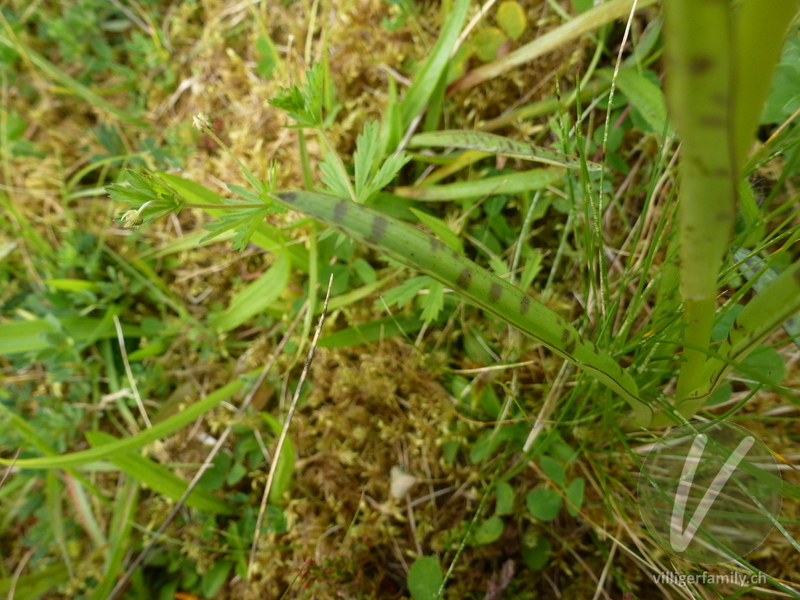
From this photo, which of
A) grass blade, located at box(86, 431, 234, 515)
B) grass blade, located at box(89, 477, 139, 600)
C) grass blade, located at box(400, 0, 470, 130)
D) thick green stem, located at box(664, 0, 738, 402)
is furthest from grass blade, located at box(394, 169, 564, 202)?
grass blade, located at box(89, 477, 139, 600)

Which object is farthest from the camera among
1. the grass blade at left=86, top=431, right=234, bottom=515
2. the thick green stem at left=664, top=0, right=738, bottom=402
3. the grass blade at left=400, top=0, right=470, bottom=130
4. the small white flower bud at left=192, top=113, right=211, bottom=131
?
the grass blade at left=86, top=431, right=234, bottom=515

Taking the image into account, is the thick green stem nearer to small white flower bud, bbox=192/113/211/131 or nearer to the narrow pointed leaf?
the narrow pointed leaf

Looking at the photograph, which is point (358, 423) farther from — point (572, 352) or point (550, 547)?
point (572, 352)

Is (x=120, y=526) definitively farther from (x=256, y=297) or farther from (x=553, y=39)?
(x=553, y=39)

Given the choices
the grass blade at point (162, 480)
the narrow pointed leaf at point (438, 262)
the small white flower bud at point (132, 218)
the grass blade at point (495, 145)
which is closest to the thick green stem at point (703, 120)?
the narrow pointed leaf at point (438, 262)

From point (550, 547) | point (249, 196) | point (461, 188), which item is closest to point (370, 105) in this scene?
point (461, 188)

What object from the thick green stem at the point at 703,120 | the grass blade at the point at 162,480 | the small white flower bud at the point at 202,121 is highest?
the thick green stem at the point at 703,120

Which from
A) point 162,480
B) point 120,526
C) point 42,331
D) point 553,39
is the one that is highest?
point 553,39

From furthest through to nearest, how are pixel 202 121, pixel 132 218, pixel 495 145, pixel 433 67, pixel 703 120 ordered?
pixel 433 67
pixel 495 145
pixel 202 121
pixel 132 218
pixel 703 120

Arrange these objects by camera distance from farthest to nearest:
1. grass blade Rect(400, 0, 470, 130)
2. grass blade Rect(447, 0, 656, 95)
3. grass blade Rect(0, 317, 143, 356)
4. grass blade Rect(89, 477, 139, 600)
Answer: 1. grass blade Rect(0, 317, 143, 356)
2. grass blade Rect(89, 477, 139, 600)
3. grass blade Rect(400, 0, 470, 130)
4. grass blade Rect(447, 0, 656, 95)

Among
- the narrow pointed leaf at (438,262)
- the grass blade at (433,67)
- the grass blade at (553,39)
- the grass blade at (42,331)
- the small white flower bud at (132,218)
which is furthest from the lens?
the grass blade at (42,331)

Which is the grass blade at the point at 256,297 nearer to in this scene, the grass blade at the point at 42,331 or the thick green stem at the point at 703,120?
the grass blade at the point at 42,331

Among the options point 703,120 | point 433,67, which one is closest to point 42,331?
point 433,67
